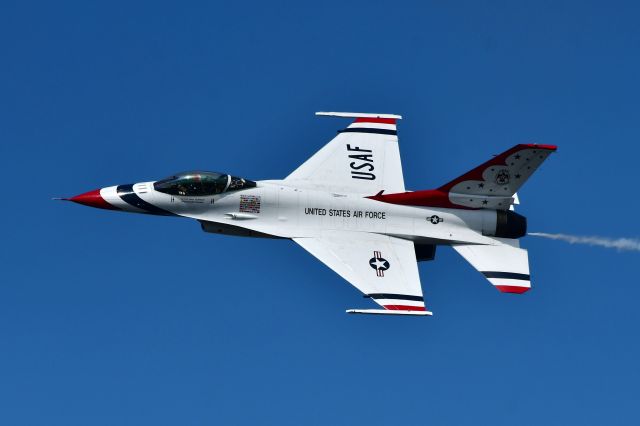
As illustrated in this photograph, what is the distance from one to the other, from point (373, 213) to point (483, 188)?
11.5 ft

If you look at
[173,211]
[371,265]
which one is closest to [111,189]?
[173,211]

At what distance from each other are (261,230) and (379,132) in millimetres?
6168

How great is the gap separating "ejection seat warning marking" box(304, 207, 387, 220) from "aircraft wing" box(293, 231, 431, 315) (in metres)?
0.56

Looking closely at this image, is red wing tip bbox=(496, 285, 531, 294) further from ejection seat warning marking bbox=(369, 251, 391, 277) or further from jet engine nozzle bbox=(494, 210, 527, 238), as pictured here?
ejection seat warning marking bbox=(369, 251, 391, 277)

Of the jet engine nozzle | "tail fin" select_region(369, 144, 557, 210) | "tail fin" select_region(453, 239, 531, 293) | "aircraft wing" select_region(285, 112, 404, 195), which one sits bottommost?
"tail fin" select_region(453, 239, 531, 293)

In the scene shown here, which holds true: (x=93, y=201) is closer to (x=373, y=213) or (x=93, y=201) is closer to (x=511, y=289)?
(x=373, y=213)

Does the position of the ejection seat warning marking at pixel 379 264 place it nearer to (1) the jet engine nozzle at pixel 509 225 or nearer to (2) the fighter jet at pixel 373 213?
(2) the fighter jet at pixel 373 213

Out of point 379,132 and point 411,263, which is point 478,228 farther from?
point 379,132

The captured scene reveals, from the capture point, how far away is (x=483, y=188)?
134ft

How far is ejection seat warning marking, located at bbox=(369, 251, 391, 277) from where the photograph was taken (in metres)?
39.7

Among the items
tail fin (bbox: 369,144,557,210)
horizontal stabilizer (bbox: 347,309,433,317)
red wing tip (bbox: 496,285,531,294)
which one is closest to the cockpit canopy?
tail fin (bbox: 369,144,557,210)

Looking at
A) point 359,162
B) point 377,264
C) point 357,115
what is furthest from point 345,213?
point 357,115

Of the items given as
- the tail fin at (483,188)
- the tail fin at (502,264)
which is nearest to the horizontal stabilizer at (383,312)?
the tail fin at (502,264)

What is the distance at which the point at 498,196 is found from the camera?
4088 cm
